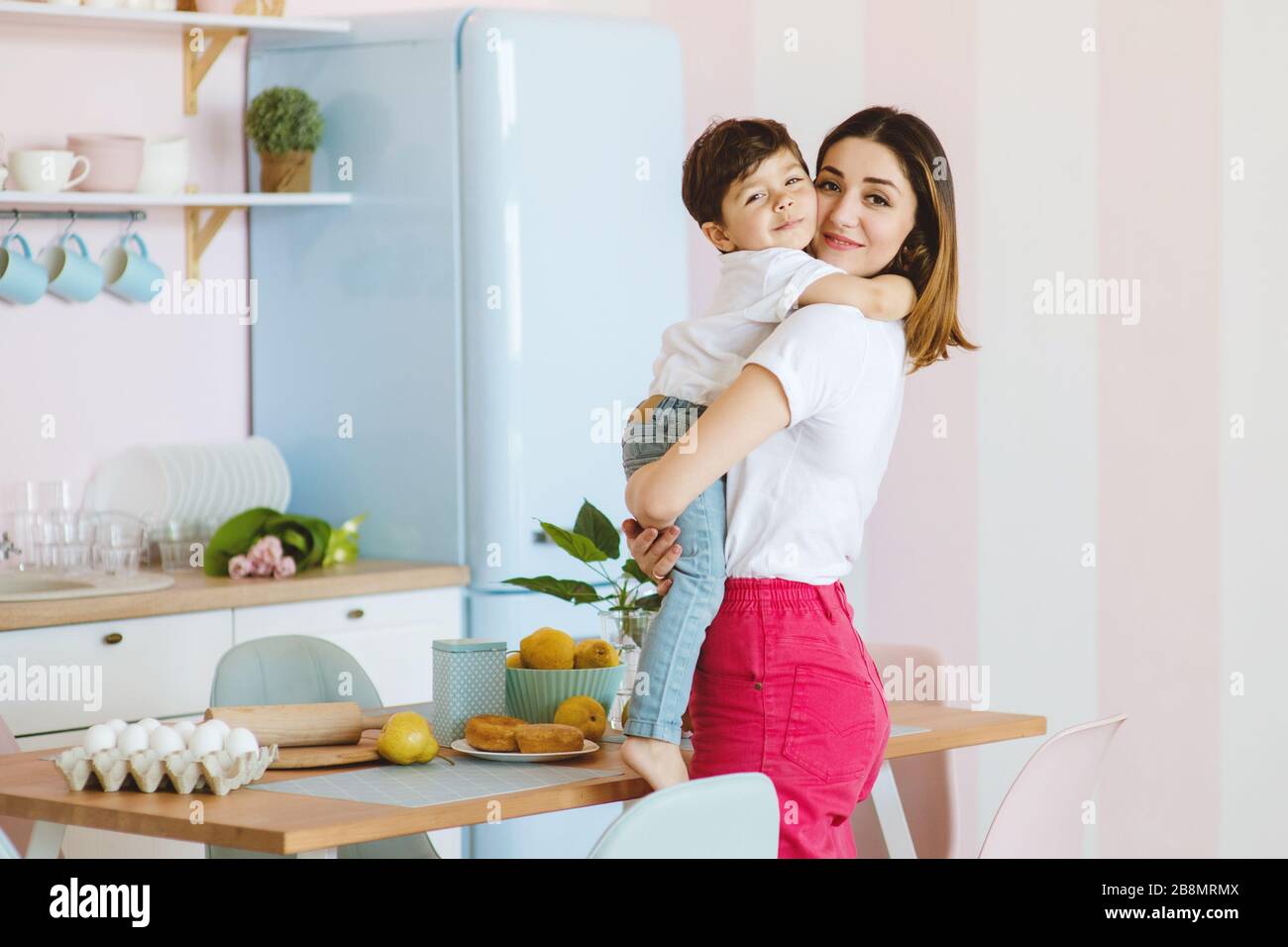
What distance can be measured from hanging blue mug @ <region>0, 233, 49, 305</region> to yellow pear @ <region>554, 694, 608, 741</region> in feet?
5.76

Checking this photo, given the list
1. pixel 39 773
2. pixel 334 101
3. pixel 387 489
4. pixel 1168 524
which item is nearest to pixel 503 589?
pixel 387 489

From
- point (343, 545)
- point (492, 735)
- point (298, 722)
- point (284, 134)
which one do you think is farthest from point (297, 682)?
point (284, 134)

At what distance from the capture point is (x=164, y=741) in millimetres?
1790

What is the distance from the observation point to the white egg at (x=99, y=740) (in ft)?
5.92

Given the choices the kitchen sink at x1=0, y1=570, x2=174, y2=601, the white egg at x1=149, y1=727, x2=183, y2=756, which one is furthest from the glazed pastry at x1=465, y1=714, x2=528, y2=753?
the kitchen sink at x1=0, y1=570, x2=174, y2=601

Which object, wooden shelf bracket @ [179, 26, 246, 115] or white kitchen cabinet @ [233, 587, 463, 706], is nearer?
white kitchen cabinet @ [233, 587, 463, 706]

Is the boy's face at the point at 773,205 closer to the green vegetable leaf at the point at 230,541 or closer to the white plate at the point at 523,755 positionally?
the white plate at the point at 523,755

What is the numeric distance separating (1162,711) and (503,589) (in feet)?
4.20

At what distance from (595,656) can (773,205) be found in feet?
2.10

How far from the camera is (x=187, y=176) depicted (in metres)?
3.62

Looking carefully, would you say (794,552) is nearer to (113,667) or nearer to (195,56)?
(113,667)

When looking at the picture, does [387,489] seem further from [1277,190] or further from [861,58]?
[1277,190]

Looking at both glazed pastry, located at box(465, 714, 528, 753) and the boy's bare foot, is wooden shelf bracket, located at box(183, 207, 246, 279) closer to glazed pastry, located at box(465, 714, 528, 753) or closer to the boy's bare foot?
glazed pastry, located at box(465, 714, 528, 753)

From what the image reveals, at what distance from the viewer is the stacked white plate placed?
11.3 feet
